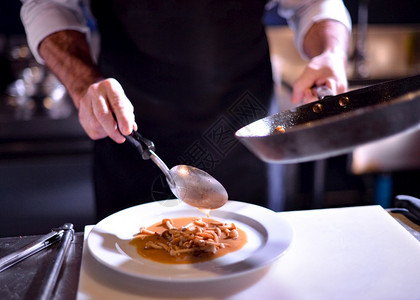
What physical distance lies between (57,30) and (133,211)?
2.26 feet

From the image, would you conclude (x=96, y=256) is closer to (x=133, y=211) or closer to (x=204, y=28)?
(x=133, y=211)

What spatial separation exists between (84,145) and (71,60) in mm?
1012

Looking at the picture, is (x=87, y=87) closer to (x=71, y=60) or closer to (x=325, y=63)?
(x=71, y=60)

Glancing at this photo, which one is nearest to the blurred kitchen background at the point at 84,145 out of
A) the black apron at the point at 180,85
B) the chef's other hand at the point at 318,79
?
the black apron at the point at 180,85

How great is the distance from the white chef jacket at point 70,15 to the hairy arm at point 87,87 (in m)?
0.03

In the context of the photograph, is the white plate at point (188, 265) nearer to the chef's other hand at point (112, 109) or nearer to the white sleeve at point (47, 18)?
the chef's other hand at point (112, 109)

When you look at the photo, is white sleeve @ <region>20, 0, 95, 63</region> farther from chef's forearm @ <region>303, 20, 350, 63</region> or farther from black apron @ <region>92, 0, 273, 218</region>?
chef's forearm @ <region>303, 20, 350, 63</region>

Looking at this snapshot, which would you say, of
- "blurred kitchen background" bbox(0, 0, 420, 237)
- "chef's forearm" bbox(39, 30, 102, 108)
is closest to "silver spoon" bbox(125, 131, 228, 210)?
"chef's forearm" bbox(39, 30, 102, 108)

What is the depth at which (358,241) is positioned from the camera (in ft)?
2.88

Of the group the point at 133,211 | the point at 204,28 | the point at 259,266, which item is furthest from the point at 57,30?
the point at 259,266

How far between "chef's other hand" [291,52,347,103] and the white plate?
34 centimetres

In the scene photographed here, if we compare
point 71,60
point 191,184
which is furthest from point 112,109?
point 71,60

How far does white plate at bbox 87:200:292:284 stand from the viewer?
73 cm

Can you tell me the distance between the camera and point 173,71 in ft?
4.53
